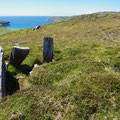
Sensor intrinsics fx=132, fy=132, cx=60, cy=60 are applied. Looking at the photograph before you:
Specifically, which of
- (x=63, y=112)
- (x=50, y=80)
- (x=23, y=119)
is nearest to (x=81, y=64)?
(x=50, y=80)

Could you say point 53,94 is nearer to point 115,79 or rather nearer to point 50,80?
point 50,80

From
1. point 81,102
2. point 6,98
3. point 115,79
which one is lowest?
point 6,98

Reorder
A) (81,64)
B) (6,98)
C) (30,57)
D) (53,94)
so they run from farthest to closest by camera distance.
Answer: (30,57) → (81,64) → (6,98) → (53,94)

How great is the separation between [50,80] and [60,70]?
6.25 feet

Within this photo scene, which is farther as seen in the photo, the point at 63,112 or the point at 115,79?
the point at 115,79

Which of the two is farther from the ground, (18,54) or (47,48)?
(47,48)

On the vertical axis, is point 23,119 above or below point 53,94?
below

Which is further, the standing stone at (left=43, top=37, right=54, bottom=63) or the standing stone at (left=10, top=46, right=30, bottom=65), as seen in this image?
the standing stone at (left=43, top=37, right=54, bottom=63)

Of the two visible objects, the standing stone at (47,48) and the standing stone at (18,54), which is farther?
the standing stone at (47,48)

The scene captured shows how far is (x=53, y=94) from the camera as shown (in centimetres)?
784

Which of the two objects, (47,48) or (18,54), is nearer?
(18,54)

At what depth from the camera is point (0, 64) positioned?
11922 mm

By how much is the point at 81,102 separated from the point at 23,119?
3.08m

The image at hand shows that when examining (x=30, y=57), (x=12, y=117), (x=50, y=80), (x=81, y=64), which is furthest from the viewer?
(x=30, y=57)
